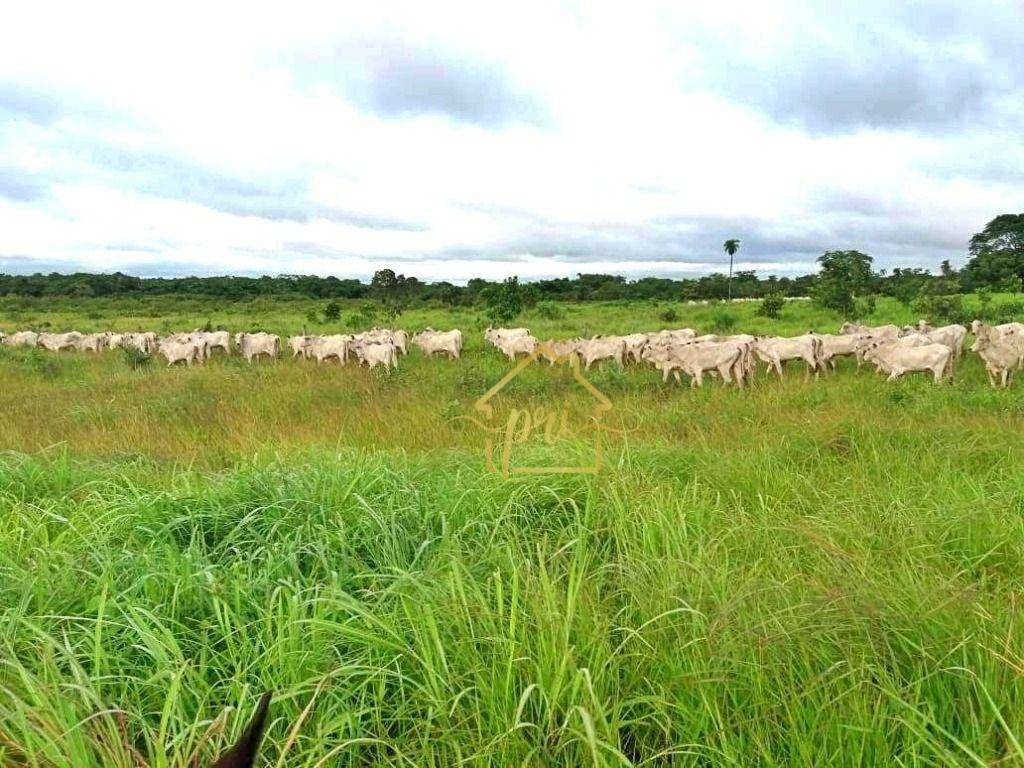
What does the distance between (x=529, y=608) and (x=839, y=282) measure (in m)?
23.3

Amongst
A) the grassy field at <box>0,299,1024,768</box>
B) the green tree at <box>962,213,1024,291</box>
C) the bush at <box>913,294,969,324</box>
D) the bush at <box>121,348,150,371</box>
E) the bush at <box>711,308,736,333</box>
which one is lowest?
the grassy field at <box>0,299,1024,768</box>

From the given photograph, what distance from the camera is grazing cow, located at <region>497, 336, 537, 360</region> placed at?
14.8m

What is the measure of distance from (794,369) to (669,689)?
40.2ft


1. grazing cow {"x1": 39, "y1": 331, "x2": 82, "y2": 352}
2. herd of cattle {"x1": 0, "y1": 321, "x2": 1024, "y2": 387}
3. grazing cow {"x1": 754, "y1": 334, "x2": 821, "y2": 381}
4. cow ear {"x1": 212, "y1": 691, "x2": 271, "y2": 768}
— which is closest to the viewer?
cow ear {"x1": 212, "y1": 691, "x2": 271, "y2": 768}

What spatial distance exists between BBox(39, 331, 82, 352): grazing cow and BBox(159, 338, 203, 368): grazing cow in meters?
6.94

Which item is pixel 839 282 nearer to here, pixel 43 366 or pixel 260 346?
pixel 260 346

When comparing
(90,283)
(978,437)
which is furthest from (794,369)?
(90,283)

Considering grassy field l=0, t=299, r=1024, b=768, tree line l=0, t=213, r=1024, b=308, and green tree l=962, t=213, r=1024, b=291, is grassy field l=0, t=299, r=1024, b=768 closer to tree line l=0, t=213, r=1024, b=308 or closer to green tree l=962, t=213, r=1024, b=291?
tree line l=0, t=213, r=1024, b=308

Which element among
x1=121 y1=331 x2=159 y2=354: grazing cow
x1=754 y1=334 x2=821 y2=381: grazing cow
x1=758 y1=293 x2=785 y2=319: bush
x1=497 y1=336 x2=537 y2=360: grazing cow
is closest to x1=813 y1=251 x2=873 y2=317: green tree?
x1=758 y1=293 x2=785 y2=319: bush

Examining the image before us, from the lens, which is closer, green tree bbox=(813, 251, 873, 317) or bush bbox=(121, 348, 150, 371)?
bush bbox=(121, 348, 150, 371)

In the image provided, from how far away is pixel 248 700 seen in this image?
6.82 ft

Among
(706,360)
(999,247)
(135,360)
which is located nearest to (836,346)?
(706,360)

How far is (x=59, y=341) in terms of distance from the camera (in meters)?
21.0

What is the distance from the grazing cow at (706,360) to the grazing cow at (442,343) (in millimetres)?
6318
